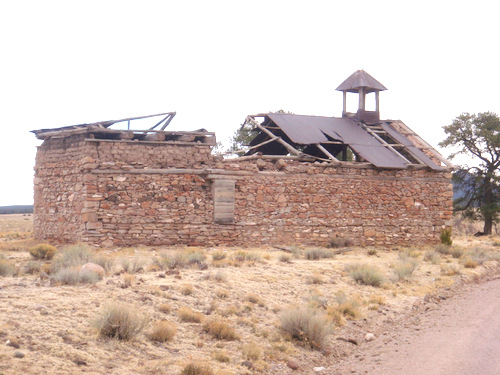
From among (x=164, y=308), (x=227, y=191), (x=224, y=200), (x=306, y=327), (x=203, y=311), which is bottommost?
(x=306, y=327)

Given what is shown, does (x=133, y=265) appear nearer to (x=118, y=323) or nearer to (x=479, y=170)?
(x=118, y=323)

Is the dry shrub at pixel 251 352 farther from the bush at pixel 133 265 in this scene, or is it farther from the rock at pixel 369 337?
the bush at pixel 133 265

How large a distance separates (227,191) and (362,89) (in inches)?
387

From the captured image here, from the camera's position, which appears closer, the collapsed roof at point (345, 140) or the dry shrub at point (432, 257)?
the dry shrub at point (432, 257)

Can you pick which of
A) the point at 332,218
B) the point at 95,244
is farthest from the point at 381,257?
the point at 95,244

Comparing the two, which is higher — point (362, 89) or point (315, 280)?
point (362, 89)

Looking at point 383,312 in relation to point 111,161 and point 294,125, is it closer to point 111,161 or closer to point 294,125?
point 111,161

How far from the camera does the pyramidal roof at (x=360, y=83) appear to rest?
957 inches

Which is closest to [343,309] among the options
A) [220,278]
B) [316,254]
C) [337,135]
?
[220,278]

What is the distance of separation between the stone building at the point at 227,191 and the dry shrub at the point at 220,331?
8734 mm

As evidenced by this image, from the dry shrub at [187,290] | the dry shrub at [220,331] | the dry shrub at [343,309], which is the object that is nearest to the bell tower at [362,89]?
the dry shrub at [343,309]

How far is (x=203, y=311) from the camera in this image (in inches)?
355

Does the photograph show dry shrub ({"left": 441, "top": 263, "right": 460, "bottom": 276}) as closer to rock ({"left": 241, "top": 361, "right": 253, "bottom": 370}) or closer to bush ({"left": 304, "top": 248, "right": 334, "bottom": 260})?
bush ({"left": 304, "top": 248, "right": 334, "bottom": 260})

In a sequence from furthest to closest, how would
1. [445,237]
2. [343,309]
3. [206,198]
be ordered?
[445,237] → [206,198] → [343,309]
